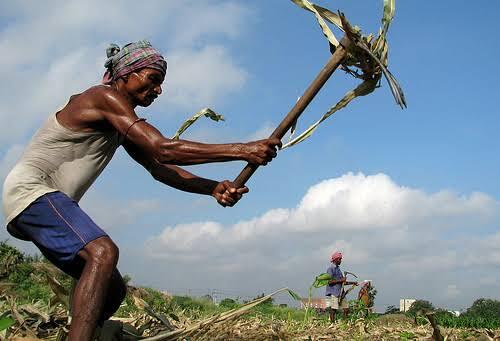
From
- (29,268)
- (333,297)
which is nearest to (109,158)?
(333,297)

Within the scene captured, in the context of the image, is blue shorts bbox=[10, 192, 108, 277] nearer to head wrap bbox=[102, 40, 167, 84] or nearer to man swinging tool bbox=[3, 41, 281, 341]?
man swinging tool bbox=[3, 41, 281, 341]

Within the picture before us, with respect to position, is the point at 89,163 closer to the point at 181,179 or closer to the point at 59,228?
the point at 59,228

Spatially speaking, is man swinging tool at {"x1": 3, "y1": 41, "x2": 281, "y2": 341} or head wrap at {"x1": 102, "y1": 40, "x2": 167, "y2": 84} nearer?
man swinging tool at {"x1": 3, "y1": 41, "x2": 281, "y2": 341}

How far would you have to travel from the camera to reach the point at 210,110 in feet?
14.0

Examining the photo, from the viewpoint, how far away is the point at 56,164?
3.34m

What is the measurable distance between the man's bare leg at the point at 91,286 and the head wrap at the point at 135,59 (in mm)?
988

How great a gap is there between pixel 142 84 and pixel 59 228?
2.94ft

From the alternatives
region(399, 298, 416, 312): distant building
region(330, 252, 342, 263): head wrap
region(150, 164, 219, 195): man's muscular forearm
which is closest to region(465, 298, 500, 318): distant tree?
region(399, 298, 416, 312): distant building

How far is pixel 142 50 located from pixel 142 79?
17 centimetres

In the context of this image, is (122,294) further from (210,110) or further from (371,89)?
(371,89)

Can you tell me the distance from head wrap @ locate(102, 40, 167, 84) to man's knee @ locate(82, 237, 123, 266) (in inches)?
38.8

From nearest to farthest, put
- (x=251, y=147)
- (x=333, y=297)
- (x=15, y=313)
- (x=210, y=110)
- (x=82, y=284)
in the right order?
1. (x=82, y=284)
2. (x=251, y=147)
3. (x=15, y=313)
4. (x=210, y=110)
5. (x=333, y=297)

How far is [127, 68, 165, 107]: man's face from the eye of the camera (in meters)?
3.46

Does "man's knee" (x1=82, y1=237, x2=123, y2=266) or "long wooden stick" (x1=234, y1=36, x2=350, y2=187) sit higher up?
"long wooden stick" (x1=234, y1=36, x2=350, y2=187)
